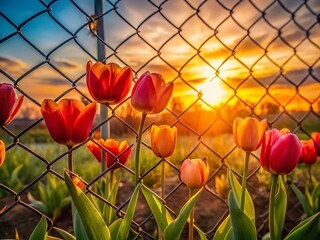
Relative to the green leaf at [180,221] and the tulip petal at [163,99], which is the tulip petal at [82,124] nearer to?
the tulip petal at [163,99]

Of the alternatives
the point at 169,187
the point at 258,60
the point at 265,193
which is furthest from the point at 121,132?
the point at 258,60

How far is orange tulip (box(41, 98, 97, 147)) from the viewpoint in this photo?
0.84m

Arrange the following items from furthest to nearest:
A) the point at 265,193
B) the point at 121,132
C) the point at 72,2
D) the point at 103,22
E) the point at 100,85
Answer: the point at 121,132, the point at 265,193, the point at 103,22, the point at 72,2, the point at 100,85

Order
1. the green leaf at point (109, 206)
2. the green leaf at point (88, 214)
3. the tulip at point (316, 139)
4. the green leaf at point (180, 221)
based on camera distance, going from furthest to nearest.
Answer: the tulip at point (316, 139), the green leaf at point (109, 206), the green leaf at point (180, 221), the green leaf at point (88, 214)

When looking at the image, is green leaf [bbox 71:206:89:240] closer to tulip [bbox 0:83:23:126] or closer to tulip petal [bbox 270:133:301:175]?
tulip [bbox 0:83:23:126]

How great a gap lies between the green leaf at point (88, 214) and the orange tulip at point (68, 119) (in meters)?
0.10

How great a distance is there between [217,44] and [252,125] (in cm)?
55

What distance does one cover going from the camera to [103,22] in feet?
4.04

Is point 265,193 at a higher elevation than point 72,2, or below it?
below

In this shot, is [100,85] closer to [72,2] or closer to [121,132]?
[72,2]

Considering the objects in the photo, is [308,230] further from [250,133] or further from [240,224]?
[250,133]

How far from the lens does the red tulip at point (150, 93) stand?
921 millimetres

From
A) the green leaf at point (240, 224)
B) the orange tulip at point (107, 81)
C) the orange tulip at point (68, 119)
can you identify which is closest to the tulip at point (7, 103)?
the orange tulip at point (68, 119)

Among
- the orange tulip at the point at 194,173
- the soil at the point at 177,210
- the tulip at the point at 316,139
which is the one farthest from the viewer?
the soil at the point at 177,210
